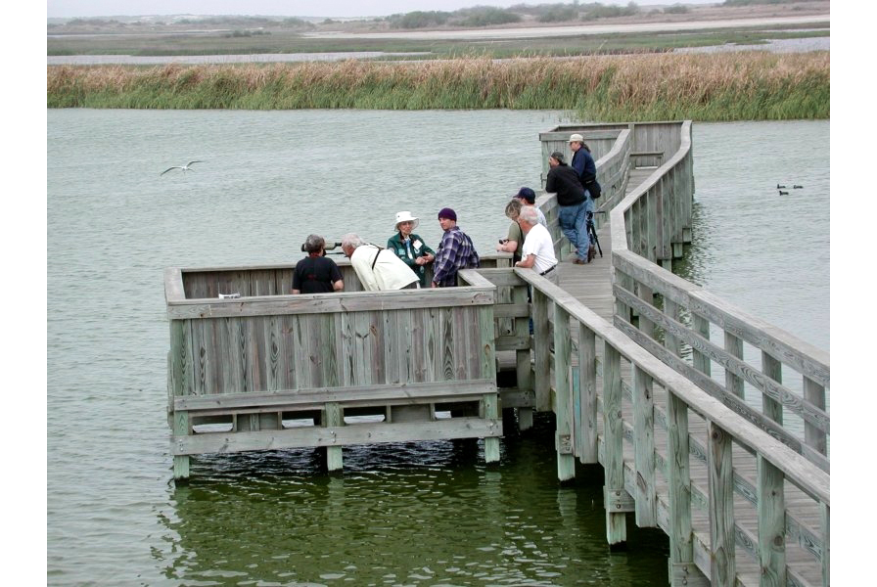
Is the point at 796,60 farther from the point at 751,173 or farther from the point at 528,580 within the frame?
the point at 528,580

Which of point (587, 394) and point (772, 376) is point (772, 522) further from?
point (587, 394)

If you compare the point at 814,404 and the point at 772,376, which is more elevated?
the point at 772,376

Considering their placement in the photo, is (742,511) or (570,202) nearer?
(742,511)

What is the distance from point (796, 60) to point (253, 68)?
26074 millimetres

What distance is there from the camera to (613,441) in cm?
1034

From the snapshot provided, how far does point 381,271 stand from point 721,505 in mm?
5655

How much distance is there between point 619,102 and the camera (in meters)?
46.2

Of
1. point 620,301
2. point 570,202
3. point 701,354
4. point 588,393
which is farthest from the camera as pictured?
point 570,202

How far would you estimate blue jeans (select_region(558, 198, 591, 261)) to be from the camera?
18266mm

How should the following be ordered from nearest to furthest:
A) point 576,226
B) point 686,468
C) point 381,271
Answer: point 686,468
point 381,271
point 576,226

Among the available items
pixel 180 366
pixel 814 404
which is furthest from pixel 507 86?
pixel 814 404
